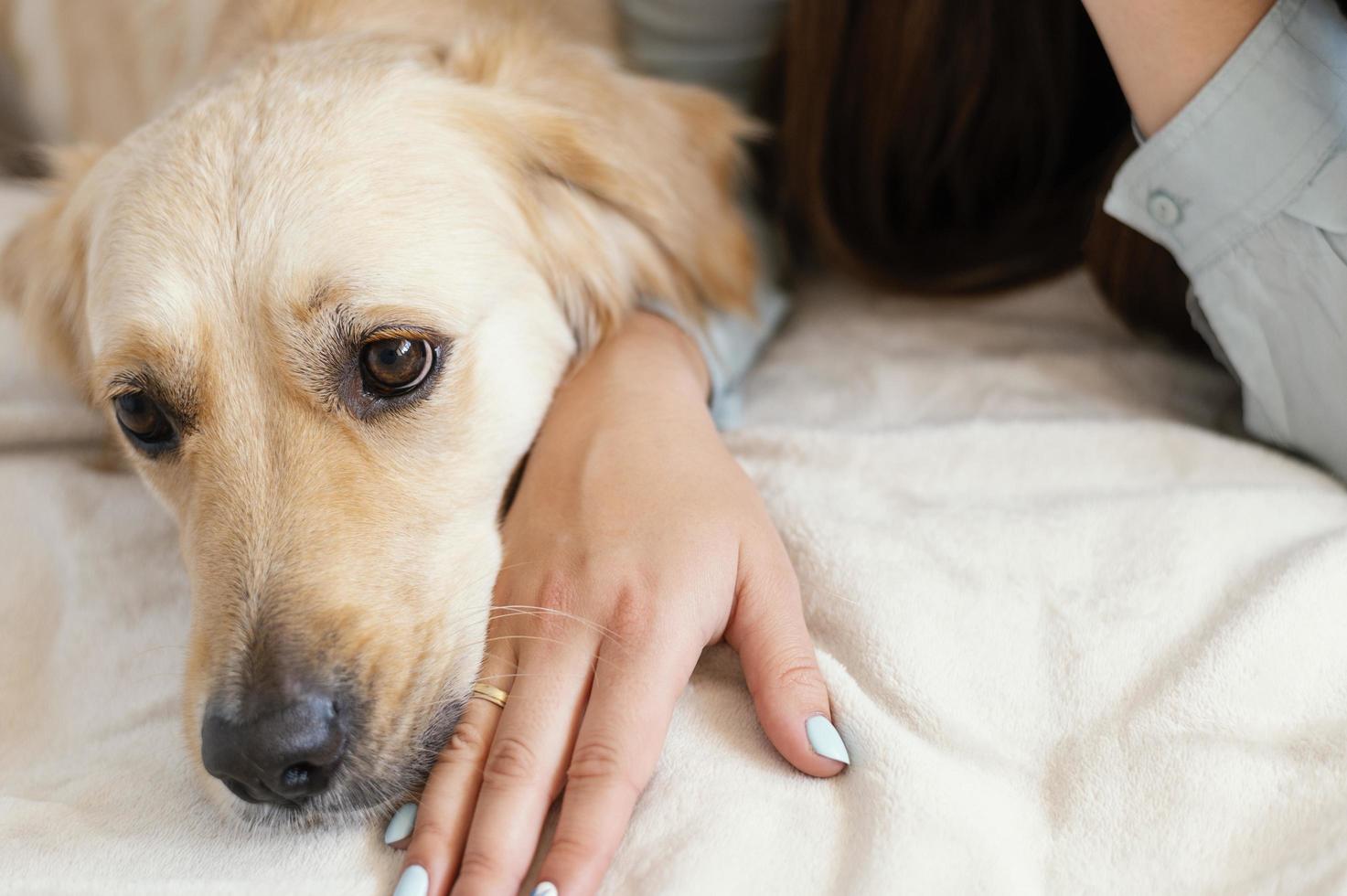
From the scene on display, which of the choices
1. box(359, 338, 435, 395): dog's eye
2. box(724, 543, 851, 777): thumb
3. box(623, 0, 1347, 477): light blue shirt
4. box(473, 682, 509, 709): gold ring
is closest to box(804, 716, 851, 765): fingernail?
box(724, 543, 851, 777): thumb

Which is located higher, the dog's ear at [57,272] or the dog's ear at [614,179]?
the dog's ear at [614,179]

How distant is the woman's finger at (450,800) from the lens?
2.87 ft

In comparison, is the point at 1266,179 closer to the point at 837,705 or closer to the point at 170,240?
the point at 837,705

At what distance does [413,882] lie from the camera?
86 cm

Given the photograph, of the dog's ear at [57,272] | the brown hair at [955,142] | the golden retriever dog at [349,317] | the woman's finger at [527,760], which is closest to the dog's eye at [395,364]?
the golden retriever dog at [349,317]

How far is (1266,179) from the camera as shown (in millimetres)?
1159

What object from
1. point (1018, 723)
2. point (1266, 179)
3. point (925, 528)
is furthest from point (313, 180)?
point (1266, 179)

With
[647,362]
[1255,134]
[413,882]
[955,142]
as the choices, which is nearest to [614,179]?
[647,362]

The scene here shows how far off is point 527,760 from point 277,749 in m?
0.22

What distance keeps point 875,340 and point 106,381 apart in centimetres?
103

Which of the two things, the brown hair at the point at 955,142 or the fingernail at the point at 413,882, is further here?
the brown hair at the point at 955,142

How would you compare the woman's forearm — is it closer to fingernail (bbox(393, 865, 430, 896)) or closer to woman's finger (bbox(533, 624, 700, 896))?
woman's finger (bbox(533, 624, 700, 896))

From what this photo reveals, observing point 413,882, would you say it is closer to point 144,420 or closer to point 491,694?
point 491,694

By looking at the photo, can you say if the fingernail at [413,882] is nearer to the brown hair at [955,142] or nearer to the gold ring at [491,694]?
the gold ring at [491,694]
